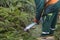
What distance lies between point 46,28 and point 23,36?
0.68 meters

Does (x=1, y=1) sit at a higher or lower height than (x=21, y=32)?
higher

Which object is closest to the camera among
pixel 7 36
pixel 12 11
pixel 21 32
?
pixel 7 36

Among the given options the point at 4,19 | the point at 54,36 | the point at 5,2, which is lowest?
the point at 54,36

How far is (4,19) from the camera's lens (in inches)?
274

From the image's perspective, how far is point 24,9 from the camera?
837cm

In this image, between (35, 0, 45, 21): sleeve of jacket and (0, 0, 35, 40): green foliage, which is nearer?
(35, 0, 45, 21): sleeve of jacket

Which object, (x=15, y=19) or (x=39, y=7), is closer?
(x=39, y=7)

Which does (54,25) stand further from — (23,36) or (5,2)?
(5,2)

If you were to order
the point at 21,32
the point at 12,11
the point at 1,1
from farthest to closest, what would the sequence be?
1. the point at 1,1
2. the point at 12,11
3. the point at 21,32

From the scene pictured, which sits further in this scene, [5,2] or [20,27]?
[5,2]

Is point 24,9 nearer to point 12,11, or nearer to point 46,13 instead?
point 12,11

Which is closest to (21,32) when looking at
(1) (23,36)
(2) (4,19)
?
(1) (23,36)

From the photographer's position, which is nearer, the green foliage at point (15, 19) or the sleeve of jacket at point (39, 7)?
the sleeve of jacket at point (39, 7)

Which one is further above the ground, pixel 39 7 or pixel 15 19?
pixel 39 7
